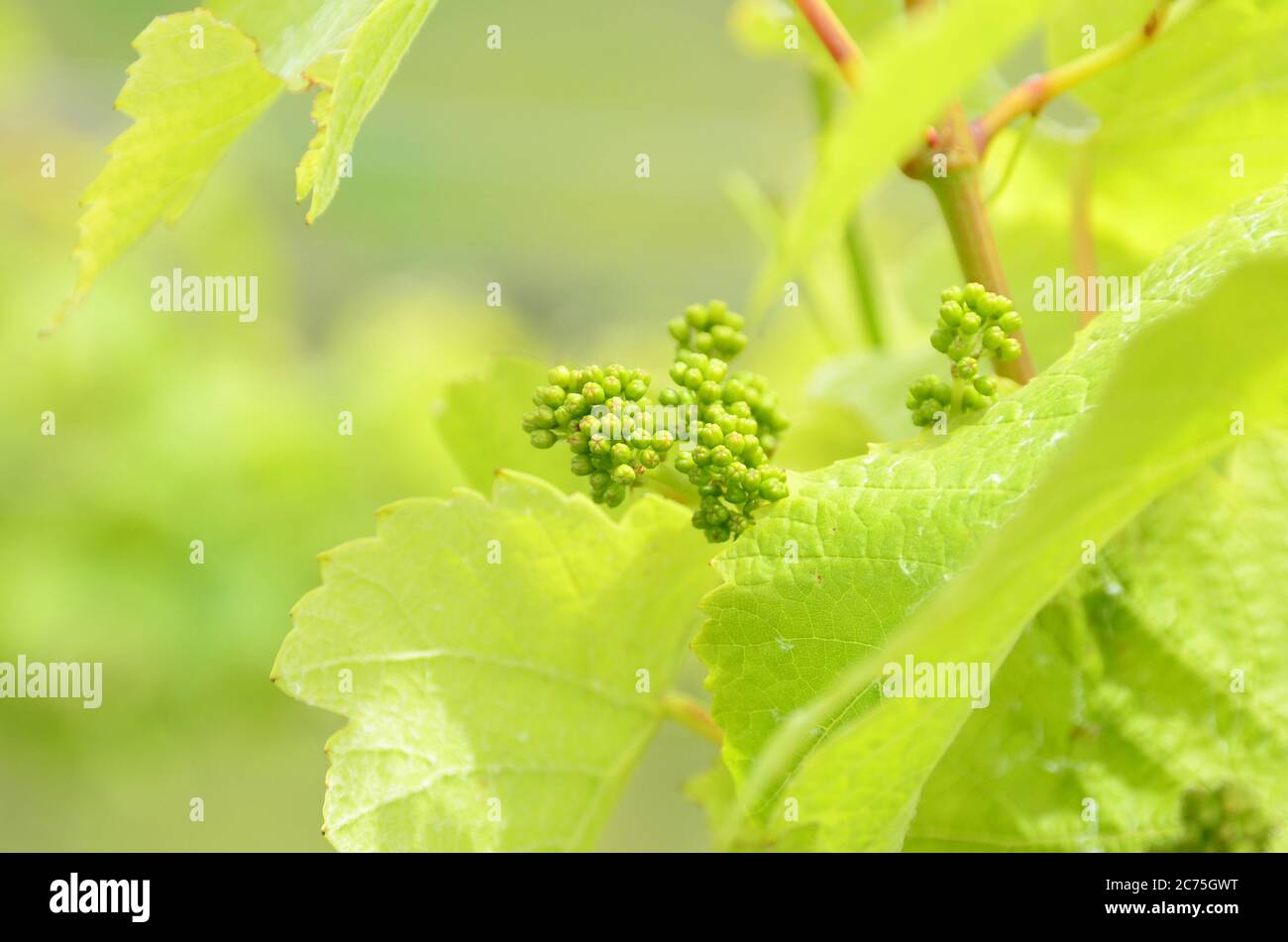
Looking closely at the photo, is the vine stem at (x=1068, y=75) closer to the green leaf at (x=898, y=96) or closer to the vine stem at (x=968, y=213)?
the vine stem at (x=968, y=213)

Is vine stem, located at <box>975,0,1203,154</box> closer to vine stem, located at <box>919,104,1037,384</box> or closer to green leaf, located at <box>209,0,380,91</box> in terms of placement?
vine stem, located at <box>919,104,1037,384</box>

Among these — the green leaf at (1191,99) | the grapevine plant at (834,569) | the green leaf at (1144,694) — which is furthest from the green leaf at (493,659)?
the green leaf at (1191,99)

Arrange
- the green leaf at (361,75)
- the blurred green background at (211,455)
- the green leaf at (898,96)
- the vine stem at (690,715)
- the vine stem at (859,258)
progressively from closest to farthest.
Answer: the green leaf at (898,96), the green leaf at (361,75), the vine stem at (690,715), the vine stem at (859,258), the blurred green background at (211,455)

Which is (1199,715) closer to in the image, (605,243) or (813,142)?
(813,142)

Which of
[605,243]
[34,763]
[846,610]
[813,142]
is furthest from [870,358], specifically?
[605,243]

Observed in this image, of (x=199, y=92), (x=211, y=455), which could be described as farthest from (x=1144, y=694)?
(x=211, y=455)

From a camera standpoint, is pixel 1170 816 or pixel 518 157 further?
pixel 518 157

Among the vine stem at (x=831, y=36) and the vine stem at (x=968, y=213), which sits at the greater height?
the vine stem at (x=831, y=36)
